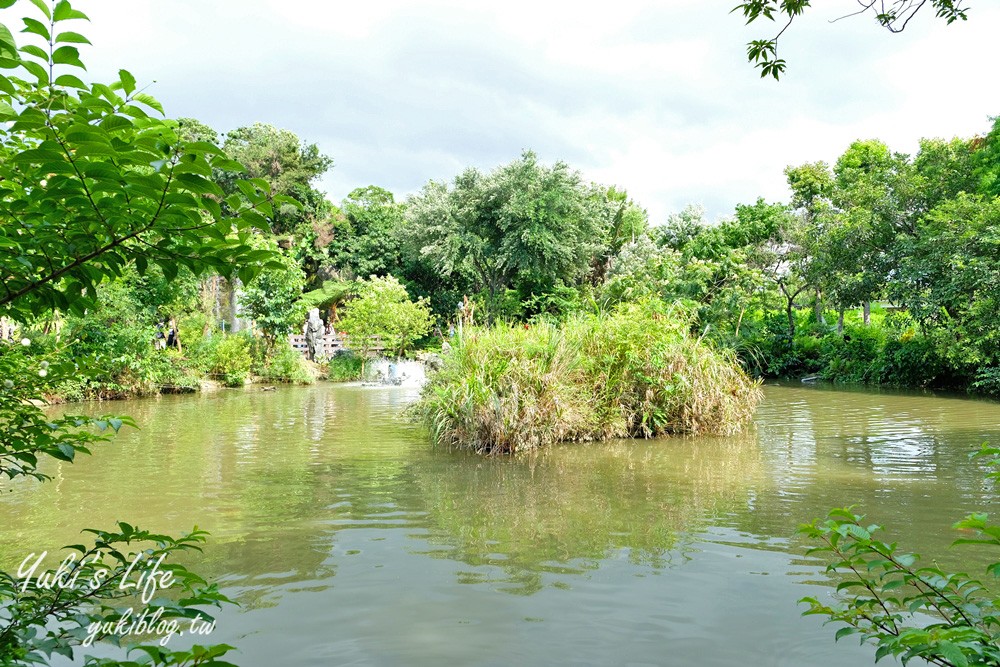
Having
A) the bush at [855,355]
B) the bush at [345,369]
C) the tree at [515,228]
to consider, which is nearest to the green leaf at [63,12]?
the bush at [345,369]

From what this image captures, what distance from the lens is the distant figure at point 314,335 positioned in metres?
24.7

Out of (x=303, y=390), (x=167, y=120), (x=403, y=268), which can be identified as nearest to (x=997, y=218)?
(x=303, y=390)

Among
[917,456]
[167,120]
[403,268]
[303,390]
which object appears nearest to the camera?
[167,120]

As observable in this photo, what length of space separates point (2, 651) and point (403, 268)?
32.8 meters

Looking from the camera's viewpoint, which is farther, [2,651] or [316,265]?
[316,265]

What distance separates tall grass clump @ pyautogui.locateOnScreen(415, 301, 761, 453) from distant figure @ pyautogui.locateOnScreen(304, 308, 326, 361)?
588 inches

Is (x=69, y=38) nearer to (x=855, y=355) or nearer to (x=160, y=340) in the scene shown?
(x=160, y=340)

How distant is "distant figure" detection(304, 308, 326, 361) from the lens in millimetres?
24734

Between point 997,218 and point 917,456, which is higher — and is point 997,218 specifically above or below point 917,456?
above

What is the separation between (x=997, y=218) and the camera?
619 inches

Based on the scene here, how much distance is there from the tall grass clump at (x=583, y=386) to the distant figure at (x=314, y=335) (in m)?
14.9

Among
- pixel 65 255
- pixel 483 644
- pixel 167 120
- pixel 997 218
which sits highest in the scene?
pixel 997 218

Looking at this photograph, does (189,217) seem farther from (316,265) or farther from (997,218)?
(316,265)

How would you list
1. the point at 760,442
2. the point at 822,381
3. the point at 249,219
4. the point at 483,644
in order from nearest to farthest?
the point at 249,219 → the point at 483,644 → the point at 760,442 → the point at 822,381
